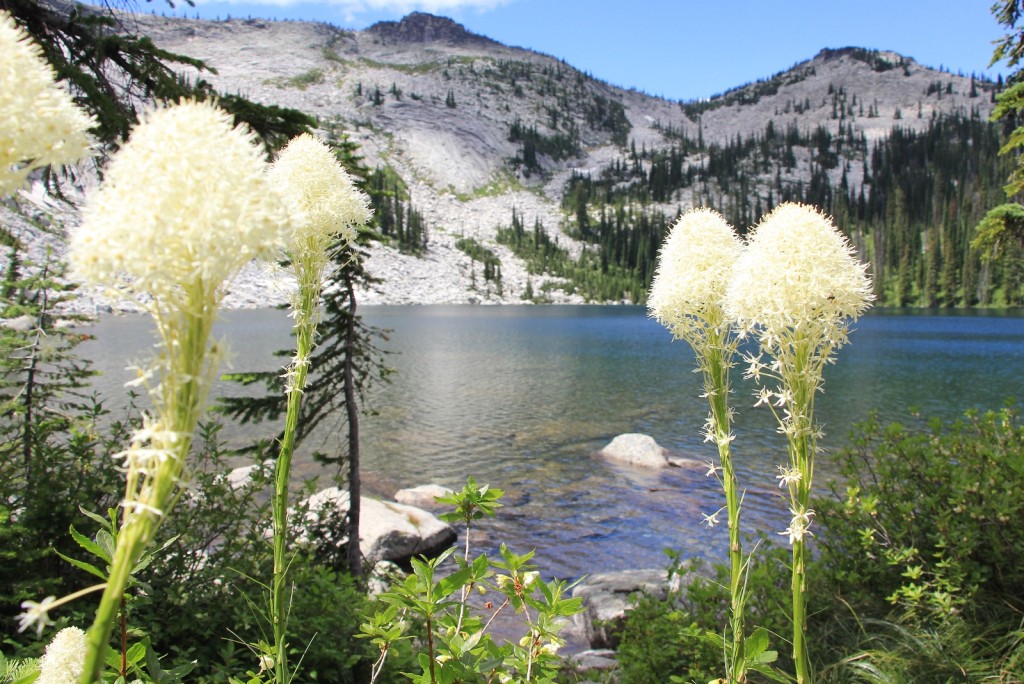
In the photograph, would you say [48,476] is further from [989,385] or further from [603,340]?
[603,340]

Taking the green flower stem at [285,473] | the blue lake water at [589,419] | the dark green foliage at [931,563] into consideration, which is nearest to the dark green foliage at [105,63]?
the blue lake water at [589,419]

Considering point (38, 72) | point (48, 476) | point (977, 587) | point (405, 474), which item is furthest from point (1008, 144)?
point (405, 474)

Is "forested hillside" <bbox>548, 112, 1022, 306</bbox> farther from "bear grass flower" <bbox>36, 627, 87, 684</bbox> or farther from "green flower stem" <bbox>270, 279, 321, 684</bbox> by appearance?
"bear grass flower" <bbox>36, 627, 87, 684</bbox>

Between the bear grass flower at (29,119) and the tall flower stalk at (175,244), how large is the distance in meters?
0.16

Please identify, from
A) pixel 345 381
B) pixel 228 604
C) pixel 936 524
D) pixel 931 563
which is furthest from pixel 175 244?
pixel 345 381

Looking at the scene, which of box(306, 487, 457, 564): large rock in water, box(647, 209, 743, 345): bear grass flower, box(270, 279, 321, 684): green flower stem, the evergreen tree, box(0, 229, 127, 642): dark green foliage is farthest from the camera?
box(306, 487, 457, 564): large rock in water

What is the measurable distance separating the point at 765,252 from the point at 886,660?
4125 mm

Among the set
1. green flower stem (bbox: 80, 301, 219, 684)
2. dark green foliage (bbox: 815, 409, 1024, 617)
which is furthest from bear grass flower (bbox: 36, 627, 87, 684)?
dark green foliage (bbox: 815, 409, 1024, 617)

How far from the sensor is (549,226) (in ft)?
615

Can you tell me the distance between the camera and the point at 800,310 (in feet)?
8.23

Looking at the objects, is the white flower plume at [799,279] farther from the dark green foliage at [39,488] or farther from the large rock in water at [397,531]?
the large rock in water at [397,531]

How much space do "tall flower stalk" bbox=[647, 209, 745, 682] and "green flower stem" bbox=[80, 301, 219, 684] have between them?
232cm

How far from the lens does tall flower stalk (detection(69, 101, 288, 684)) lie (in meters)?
1.17

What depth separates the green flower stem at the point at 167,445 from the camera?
3.39 feet
